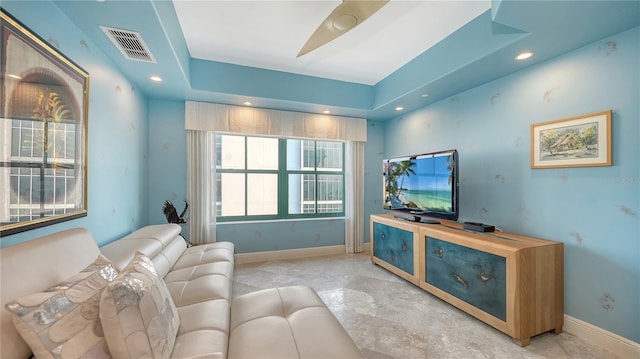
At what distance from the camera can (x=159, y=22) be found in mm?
1630

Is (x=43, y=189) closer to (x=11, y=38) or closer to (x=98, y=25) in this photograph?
(x=11, y=38)

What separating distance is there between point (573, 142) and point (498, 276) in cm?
121

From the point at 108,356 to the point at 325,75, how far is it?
3.26 metres

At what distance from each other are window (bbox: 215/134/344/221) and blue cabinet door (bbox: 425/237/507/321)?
197 centimetres

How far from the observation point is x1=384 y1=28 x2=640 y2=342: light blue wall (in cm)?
167

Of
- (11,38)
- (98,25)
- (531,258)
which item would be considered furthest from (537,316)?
(98,25)

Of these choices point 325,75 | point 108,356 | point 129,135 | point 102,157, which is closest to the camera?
point 108,356

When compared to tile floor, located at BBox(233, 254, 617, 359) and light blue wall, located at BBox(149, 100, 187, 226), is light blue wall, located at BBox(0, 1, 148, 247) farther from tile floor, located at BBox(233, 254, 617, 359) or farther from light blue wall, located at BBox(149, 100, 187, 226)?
tile floor, located at BBox(233, 254, 617, 359)

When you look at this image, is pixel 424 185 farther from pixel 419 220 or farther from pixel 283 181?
pixel 283 181

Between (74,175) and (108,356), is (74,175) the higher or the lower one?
the higher one

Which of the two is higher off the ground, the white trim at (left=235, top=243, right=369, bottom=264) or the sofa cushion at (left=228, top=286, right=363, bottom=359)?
the sofa cushion at (left=228, top=286, right=363, bottom=359)

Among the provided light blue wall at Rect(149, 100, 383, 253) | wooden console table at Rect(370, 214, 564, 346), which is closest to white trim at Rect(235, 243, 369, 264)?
light blue wall at Rect(149, 100, 383, 253)

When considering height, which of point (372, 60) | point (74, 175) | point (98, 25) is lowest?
point (74, 175)

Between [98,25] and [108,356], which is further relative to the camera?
[98,25]
